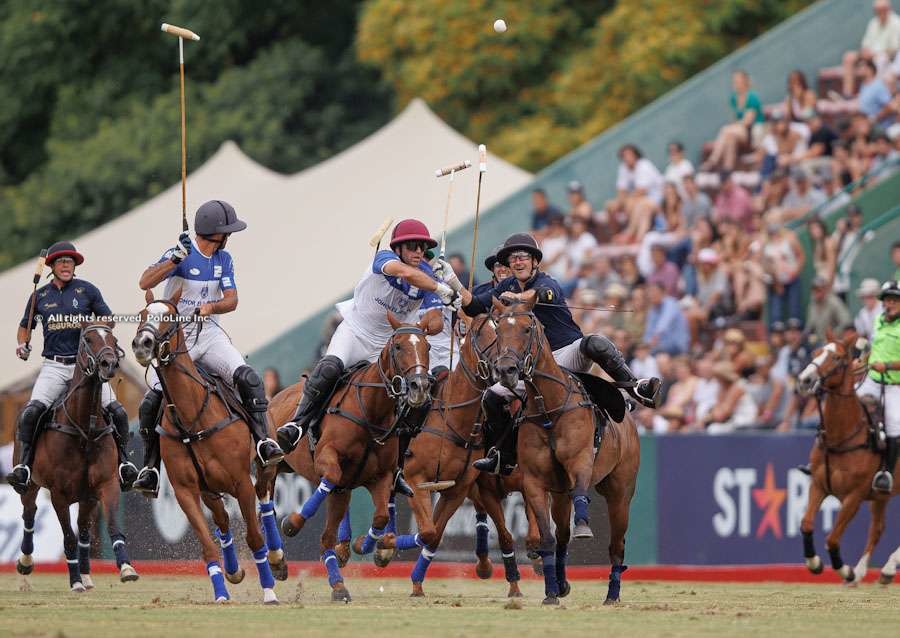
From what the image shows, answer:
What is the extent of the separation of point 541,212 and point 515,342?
11.2 meters

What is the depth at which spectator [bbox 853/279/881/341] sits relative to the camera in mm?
19641

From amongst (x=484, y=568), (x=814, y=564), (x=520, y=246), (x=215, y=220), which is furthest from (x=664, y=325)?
(x=215, y=220)

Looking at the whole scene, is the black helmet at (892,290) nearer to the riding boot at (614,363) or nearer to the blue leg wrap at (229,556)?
the riding boot at (614,363)

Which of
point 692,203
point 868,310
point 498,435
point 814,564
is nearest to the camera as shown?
point 498,435

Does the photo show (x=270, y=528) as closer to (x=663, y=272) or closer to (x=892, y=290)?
(x=892, y=290)

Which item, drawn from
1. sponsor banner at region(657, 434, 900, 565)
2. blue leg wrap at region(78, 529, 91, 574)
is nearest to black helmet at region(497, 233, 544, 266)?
blue leg wrap at region(78, 529, 91, 574)

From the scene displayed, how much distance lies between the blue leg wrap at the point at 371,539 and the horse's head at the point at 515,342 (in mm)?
1630

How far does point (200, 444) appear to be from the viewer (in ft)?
41.9

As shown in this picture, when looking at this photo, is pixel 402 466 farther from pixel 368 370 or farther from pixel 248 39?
Answer: pixel 248 39

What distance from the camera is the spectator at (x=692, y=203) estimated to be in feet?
74.0

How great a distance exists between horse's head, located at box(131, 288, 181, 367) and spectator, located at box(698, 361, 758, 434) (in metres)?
8.59

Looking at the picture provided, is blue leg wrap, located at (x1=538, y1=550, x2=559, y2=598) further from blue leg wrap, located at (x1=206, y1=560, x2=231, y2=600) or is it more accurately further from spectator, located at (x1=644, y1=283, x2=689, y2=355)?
spectator, located at (x1=644, y1=283, x2=689, y2=355)

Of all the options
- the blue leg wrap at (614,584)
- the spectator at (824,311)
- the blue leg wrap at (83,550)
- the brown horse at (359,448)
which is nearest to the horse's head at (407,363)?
the brown horse at (359,448)

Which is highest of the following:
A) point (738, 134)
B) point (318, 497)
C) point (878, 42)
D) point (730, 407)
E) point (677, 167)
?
point (878, 42)
